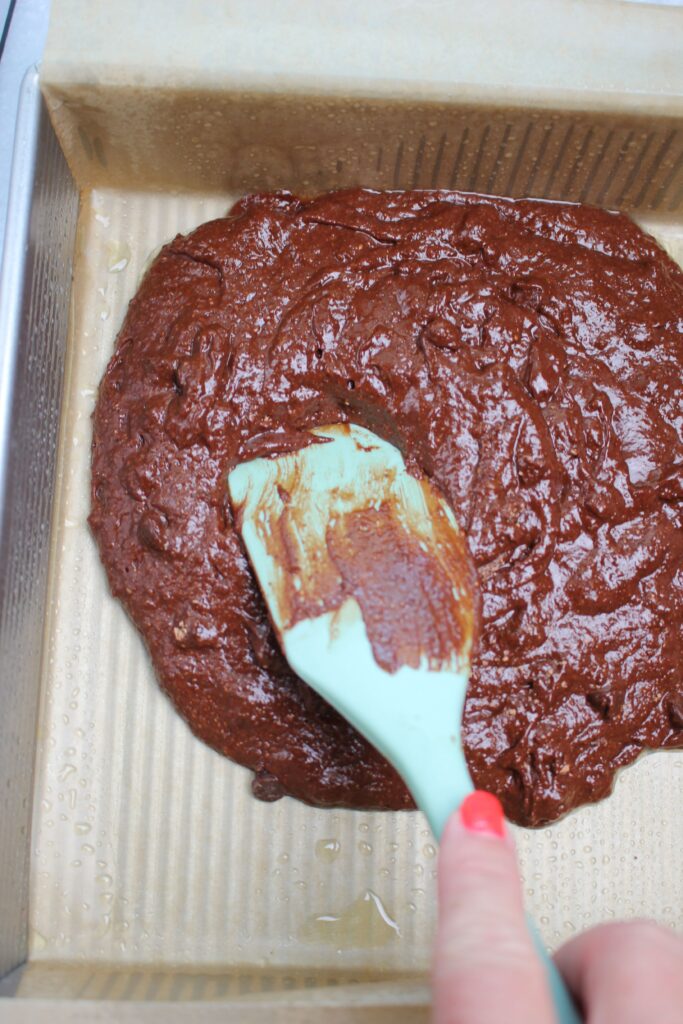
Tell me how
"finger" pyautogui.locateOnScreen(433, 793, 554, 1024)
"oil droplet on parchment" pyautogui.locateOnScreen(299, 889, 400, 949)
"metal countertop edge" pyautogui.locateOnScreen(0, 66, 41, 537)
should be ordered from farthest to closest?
1. "oil droplet on parchment" pyautogui.locateOnScreen(299, 889, 400, 949)
2. "metal countertop edge" pyautogui.locateOnScreen(0, 66, 41, 537)
3. "finger" pyautogui.locateOnScreen(433, 793, 554, 1024)

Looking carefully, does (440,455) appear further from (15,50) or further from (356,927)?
(15,50)

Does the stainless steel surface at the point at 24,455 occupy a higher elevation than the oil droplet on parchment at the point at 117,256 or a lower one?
lower

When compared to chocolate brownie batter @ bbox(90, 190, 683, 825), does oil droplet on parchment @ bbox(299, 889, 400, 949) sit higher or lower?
lower

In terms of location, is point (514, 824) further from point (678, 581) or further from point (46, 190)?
point (46, 190)

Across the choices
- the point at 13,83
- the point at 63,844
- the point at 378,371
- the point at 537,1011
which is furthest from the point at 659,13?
the point at 63,844

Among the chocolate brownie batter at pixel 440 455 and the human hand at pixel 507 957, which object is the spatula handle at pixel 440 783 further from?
the chocolate brownie batter at pixel 440 455

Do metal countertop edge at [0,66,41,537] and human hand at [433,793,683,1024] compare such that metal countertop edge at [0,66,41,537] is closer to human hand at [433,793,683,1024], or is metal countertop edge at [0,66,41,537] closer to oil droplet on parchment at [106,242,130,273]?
oil droplet on parchment at [106,242,130,273]

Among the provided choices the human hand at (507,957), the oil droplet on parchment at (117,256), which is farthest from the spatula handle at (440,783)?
the oil droplet on parchment at (117,256)

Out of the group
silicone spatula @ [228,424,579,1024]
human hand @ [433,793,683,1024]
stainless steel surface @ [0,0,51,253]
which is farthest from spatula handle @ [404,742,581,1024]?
stainless steel surface @ [0,0,51,253]
